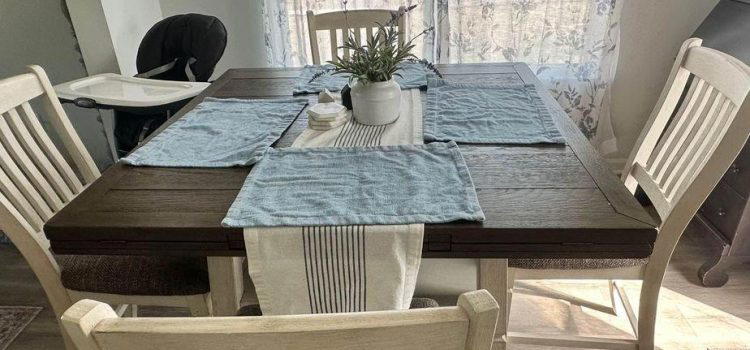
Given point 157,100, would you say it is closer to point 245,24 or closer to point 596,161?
point 245,24

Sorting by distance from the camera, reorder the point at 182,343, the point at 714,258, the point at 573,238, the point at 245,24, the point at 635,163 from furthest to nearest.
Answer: the point at 245,24 → the point at 714,258 → the point at 635,163 → the point at 573,238 → the point at 182,343

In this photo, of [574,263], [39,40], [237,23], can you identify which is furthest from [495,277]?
[39,40]

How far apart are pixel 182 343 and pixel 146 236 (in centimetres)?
48

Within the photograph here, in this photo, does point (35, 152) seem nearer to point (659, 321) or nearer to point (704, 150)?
point (704, 150)

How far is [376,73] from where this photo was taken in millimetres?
1283

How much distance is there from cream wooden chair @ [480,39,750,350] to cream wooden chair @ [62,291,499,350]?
568 millimetres

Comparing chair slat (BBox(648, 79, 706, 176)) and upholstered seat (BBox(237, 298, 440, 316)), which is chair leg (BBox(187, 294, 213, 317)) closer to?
upholstered seat (BBox(237, 298, 440, 316))

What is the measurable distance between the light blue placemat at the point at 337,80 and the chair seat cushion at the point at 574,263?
69 cm

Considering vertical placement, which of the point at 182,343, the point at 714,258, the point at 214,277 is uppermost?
the point at 182,343

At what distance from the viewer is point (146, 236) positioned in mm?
930

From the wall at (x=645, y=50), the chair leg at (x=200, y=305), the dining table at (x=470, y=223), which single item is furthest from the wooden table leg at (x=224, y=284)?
the wall at (x=645, y=50)

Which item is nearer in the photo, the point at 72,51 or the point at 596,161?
the point at 596,161

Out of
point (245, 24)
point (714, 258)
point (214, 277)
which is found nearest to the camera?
point (214, 277)

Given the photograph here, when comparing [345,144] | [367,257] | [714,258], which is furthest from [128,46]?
[714,258]
